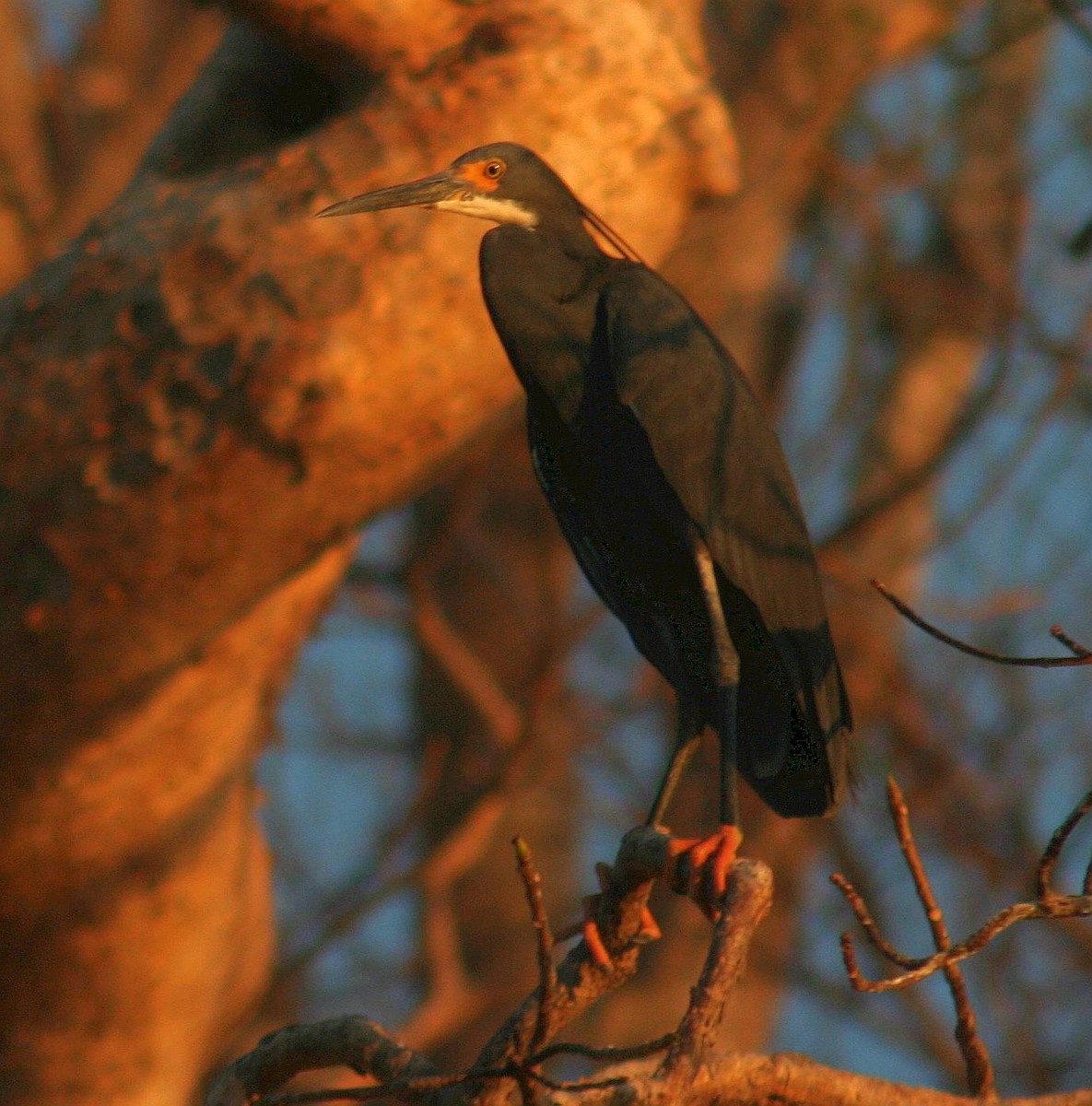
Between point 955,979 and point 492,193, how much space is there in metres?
1.61

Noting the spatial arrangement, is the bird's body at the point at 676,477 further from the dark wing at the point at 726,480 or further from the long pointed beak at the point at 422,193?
the long pointed beak at the point at 422,193

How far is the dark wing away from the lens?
9.09ft

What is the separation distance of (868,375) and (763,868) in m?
6.34

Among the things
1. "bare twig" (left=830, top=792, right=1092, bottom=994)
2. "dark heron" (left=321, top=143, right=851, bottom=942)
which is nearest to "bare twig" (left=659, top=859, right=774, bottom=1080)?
"bare twig" (left=830, top=792, right=1092, bottom=994)

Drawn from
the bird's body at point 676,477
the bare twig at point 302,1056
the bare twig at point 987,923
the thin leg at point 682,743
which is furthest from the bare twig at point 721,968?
the thin leg at point 682,743

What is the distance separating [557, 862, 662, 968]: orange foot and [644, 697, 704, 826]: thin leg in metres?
0.40

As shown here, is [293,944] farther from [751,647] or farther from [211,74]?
[751,647]

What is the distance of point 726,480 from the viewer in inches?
113

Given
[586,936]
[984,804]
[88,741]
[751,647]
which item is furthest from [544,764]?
[586,936]

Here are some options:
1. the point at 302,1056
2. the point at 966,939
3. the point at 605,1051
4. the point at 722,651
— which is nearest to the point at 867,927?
the point at 966,939

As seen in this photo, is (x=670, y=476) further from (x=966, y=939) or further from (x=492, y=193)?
(x=966, y=939)

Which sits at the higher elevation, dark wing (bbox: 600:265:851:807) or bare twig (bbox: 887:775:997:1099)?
dark wing (bbox: 600:265:851:807)

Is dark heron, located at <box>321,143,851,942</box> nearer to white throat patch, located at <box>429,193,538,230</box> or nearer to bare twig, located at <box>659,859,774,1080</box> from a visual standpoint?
white throat patch, located at <box>429,193,538,230</box>

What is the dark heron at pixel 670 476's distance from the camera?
2795 mm
